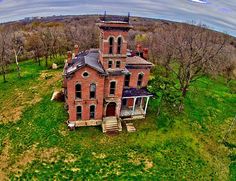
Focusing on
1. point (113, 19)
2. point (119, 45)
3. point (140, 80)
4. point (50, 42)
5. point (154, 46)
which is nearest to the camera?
point (113, 19)

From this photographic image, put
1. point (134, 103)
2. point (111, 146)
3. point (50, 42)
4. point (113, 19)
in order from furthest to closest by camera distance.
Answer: point (50, 42), point (134, 103), point (111, 146), point (113, 19)

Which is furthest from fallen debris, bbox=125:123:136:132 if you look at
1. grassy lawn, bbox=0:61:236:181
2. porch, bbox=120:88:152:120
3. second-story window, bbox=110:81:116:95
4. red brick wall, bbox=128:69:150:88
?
red brick wall, bbox=128:69:150:88

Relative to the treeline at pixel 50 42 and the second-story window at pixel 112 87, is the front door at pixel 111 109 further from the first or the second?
the treeline at pixel 50 42

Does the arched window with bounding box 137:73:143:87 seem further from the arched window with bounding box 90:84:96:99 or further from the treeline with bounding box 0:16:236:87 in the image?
the treeline with bounding box 0:16:236:87

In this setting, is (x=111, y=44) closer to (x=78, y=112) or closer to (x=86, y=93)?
(x=86, y=93)

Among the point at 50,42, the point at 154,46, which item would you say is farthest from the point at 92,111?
the point at 50,42

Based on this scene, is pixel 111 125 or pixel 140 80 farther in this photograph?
pixel 140 80

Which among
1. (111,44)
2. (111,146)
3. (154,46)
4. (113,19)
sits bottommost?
(111,146)
